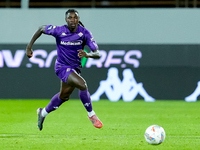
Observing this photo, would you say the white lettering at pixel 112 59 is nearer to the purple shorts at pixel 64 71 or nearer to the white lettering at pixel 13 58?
the white lettering at pixel 13 58

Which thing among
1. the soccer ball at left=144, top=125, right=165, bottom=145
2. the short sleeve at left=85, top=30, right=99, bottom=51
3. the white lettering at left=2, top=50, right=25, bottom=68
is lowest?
the white lettering at left=2, top=50, right=25, bottom=68

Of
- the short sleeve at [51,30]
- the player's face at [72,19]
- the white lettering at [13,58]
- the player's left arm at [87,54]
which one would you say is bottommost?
the white lettering at [13,58]

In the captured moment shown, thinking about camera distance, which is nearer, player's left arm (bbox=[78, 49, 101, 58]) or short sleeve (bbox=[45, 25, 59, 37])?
player's left arm (bbox=[78, 49, 101, 58])

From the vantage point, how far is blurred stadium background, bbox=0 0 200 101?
1259 cm

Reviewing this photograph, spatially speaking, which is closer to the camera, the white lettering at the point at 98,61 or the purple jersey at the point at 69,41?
the purple jersey at the point at 69,41

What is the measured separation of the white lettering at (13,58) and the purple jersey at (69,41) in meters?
6.47

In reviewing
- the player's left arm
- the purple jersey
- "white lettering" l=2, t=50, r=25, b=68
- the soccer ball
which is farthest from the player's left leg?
"white lettering" l=2, t=50, r=25, b=68

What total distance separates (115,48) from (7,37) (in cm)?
352

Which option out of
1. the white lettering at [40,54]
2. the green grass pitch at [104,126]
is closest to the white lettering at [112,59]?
the green grass pitch at [104,126]

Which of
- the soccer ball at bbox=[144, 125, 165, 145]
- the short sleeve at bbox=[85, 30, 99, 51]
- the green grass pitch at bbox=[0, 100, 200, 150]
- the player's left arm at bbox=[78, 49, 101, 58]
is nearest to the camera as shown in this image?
the soccer ball at bbox=[144, 125, 165, 145]

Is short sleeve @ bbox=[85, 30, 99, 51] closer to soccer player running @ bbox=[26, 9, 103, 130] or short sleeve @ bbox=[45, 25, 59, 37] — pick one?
soccer player running @ bbox=[26, 9, 103, 130]

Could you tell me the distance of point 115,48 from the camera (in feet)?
41.4

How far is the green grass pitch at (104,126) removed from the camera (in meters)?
5.64

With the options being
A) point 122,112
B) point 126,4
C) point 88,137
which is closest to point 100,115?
point 122,112
